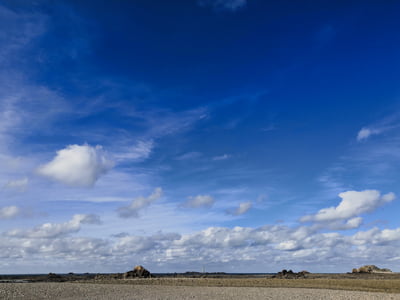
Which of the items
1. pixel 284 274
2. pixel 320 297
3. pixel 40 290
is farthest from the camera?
pixel 284 274

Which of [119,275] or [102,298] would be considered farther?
[119,275]

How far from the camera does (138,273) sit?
97.4 metres

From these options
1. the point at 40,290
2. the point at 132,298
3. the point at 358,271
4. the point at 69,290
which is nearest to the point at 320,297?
the point at 132,298

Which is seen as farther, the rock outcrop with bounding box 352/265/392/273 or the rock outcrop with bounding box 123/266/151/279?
the rock outcrop with bounding box 352/265/392/273

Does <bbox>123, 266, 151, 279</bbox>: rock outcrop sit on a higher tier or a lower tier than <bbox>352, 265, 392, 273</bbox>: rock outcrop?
lower

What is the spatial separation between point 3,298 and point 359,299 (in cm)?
4561

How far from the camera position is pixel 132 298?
48.1 meters

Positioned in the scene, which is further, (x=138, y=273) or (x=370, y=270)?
(x=370, y=270)

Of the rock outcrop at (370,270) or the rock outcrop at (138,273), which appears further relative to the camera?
the rock outcrop at (370,270)

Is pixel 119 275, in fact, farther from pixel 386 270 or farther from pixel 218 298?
pixel 386 270

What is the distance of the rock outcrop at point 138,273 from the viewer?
315 feet

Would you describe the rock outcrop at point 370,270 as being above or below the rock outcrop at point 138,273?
above

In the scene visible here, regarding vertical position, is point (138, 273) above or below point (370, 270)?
below

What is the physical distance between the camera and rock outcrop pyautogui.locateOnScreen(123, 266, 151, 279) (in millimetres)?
95875
